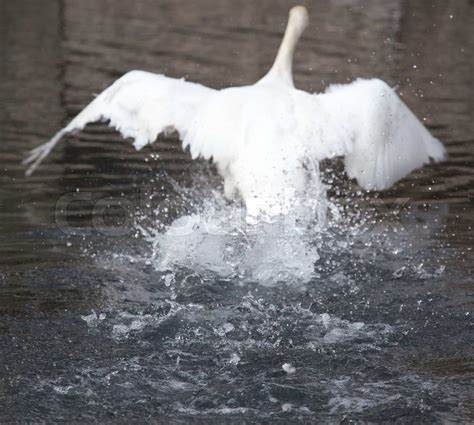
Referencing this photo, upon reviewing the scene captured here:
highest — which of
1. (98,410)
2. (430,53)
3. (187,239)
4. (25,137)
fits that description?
(430,53)

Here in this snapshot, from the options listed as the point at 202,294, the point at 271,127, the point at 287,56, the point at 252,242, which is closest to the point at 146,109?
the point at 271,127

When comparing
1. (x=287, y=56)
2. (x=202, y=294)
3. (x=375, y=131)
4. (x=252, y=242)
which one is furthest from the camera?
(x=287, y=56)

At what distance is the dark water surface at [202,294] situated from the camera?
527 cm

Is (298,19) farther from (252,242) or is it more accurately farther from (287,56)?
(252,242)

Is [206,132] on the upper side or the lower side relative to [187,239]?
upper

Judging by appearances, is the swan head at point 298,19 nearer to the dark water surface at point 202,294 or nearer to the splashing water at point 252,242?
the dark water surface at point 202,294

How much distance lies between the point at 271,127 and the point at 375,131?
771 mm

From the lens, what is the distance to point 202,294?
→ 6.72 m

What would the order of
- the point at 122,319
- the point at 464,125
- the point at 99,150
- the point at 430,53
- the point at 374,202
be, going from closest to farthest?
the point at 122,319 → the point at 374,202 → the point at 99,150 → the point at 464,125 → the point at 430,53

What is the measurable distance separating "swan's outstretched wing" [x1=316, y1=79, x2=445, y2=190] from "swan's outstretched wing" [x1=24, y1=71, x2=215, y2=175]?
3.07 ft

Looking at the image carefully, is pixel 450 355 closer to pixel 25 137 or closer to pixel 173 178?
pixel 173 178

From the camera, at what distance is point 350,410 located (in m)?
5.16

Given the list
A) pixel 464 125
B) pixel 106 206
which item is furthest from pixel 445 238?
pixel 464 125

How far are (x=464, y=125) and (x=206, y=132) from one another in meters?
4.74
